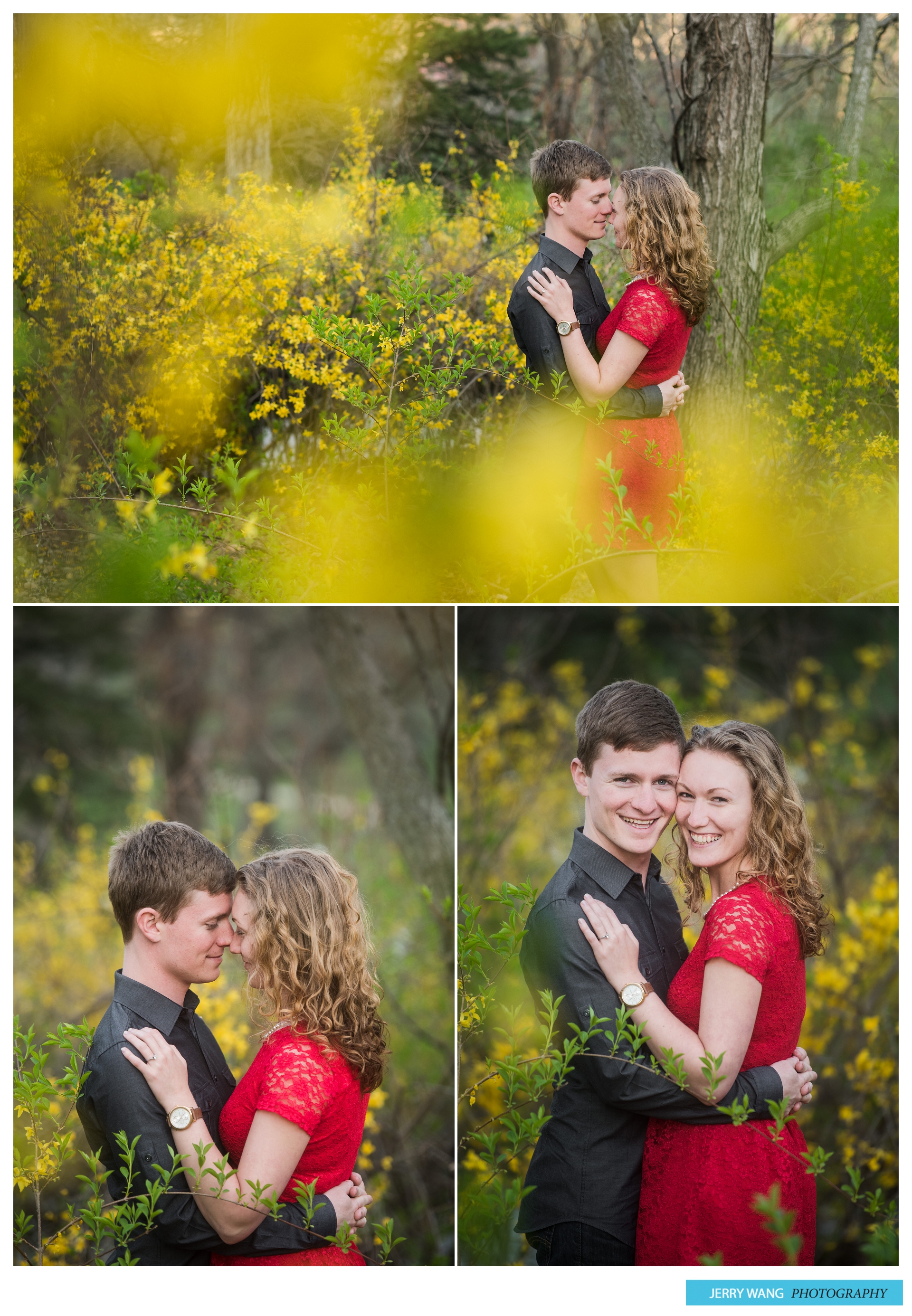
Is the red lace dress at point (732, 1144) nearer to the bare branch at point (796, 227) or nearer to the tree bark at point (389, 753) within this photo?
the tree bark at point (389, 753)

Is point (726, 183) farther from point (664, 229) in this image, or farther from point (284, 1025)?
point (284, 1025)

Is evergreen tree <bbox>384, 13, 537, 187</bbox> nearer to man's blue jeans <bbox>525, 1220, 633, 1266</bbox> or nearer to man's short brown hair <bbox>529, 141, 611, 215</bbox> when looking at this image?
man's short brown hair <bbox>529, 141, 611, 215</bbox>

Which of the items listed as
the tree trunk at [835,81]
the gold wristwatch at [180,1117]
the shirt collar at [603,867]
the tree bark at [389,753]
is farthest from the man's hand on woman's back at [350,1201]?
the tree trunk at [835,81]

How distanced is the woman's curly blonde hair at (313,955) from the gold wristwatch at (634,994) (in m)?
0.48

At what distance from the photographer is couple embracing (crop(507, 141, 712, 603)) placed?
7.30 feet

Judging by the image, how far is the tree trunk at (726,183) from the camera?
2.68 m

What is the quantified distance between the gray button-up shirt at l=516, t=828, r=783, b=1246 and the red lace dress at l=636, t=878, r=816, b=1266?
0.04 metres

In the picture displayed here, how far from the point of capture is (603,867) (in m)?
1.85

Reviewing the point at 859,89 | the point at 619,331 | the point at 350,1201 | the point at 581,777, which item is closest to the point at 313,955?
the point at 350,1201

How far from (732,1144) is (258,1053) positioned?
35.7 inches

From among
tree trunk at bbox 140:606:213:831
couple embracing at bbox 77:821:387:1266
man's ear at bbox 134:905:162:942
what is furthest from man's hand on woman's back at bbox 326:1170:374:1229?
tree trunk at bbox 140:606:213:831
